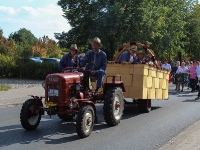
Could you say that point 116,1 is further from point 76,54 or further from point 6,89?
point 76,54

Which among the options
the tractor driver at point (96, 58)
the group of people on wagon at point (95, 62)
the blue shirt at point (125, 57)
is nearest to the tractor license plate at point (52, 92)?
the group of people on wagon at point (95, 62)

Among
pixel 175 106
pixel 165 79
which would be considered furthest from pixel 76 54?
pixel 175 106

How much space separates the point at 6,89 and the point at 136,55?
9.20m

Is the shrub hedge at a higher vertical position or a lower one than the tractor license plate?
higher

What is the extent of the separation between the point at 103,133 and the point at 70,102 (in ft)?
3.57

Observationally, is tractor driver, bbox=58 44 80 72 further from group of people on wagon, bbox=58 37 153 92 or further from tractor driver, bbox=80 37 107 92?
tractor driver, bbox=80 37 107 92

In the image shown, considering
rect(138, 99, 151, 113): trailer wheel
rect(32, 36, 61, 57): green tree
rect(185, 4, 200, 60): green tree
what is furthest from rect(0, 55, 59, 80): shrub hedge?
rect(32, 36, 61, 57): green tree

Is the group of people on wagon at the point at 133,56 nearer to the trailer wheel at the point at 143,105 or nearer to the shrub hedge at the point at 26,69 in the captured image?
the trailer wheel at the point at 143,105

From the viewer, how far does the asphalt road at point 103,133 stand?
7773 mm

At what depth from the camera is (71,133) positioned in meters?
8.89

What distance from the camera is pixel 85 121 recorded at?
8312 millimetres

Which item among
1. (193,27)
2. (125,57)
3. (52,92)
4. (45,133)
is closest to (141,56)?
(125,57)

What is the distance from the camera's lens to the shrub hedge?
90.7 feet

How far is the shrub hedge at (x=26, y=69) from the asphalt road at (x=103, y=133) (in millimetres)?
15190
